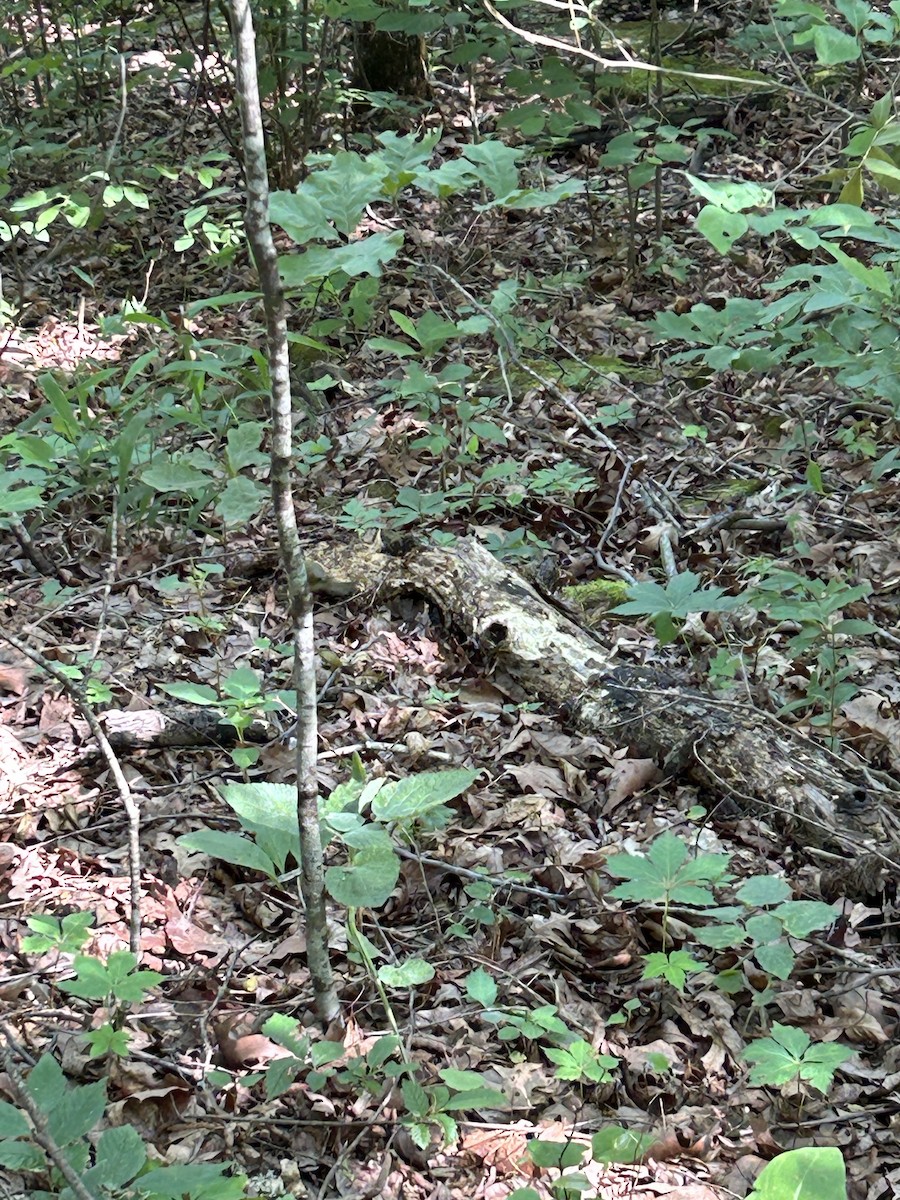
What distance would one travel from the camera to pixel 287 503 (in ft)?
6.47

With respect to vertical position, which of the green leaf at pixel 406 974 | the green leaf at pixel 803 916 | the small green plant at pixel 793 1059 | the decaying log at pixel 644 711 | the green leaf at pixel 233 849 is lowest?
the decaying log at pixel 644 711

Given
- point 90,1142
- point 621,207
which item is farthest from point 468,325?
point 621,207

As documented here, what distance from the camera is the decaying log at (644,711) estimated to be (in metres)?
2.66

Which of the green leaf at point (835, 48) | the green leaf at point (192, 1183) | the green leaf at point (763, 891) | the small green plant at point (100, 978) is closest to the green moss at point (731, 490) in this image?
the green leaf at point (835, 48)

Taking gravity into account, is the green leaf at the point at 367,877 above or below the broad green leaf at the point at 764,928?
above

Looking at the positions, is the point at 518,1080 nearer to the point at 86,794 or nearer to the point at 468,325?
the point at 86,794

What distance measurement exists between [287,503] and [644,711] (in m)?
1.48

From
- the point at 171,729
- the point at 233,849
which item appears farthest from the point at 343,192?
the point at 171,729

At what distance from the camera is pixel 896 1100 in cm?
214

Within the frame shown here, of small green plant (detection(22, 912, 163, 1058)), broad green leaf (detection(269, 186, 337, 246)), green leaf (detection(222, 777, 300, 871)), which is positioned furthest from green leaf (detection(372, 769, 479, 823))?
broad green leaf (detection(269, 186, 337, 246))

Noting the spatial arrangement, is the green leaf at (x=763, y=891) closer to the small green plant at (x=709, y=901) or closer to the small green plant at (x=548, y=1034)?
the small green plant at (x=709, y=901)

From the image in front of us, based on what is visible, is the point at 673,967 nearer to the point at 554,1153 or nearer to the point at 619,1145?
the point at 619,1145

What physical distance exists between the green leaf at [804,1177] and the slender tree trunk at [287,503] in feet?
3.15

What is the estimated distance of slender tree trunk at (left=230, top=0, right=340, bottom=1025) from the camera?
5.86ft
